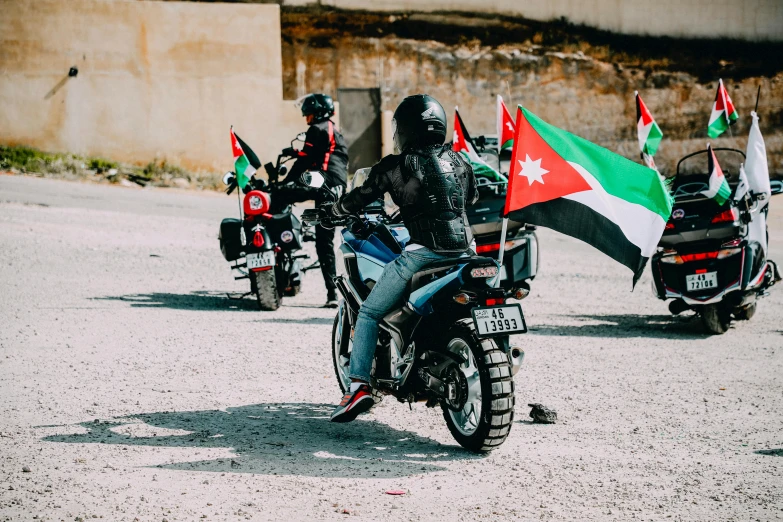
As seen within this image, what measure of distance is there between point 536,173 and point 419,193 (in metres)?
0.90

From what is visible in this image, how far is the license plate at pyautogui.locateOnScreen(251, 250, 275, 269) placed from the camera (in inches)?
451

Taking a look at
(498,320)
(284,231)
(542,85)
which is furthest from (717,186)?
(542,85)

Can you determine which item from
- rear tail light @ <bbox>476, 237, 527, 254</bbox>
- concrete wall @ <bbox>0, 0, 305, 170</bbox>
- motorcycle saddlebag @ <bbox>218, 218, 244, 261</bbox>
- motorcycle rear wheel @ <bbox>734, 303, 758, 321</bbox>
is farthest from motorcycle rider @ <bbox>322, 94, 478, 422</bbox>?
concrete wall @ <bbox>0, 0, 305, 170</bbox>

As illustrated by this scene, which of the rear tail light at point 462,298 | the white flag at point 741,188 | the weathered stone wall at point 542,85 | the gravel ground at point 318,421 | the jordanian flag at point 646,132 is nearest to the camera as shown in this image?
the gravel ground at point 318,421

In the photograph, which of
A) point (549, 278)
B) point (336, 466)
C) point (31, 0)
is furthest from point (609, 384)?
point (31, 0)

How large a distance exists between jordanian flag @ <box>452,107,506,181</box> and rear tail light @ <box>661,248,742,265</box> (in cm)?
188

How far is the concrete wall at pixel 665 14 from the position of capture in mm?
32656

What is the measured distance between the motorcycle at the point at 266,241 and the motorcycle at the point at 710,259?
378 cm

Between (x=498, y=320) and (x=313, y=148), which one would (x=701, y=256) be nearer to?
(x=313, y=148)

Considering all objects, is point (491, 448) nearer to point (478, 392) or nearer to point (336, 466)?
point (478, 392)

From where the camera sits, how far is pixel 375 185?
6.17 m

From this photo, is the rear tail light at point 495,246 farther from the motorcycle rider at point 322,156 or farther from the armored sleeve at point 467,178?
the armored sleeve at point 467,178

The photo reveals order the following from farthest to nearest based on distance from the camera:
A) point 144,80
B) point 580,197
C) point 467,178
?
point 144,80 < point 580,197 < point 467,178

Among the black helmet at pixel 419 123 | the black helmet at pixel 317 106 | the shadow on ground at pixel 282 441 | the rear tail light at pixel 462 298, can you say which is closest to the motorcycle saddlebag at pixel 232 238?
the black helmet at pixel 317 106
